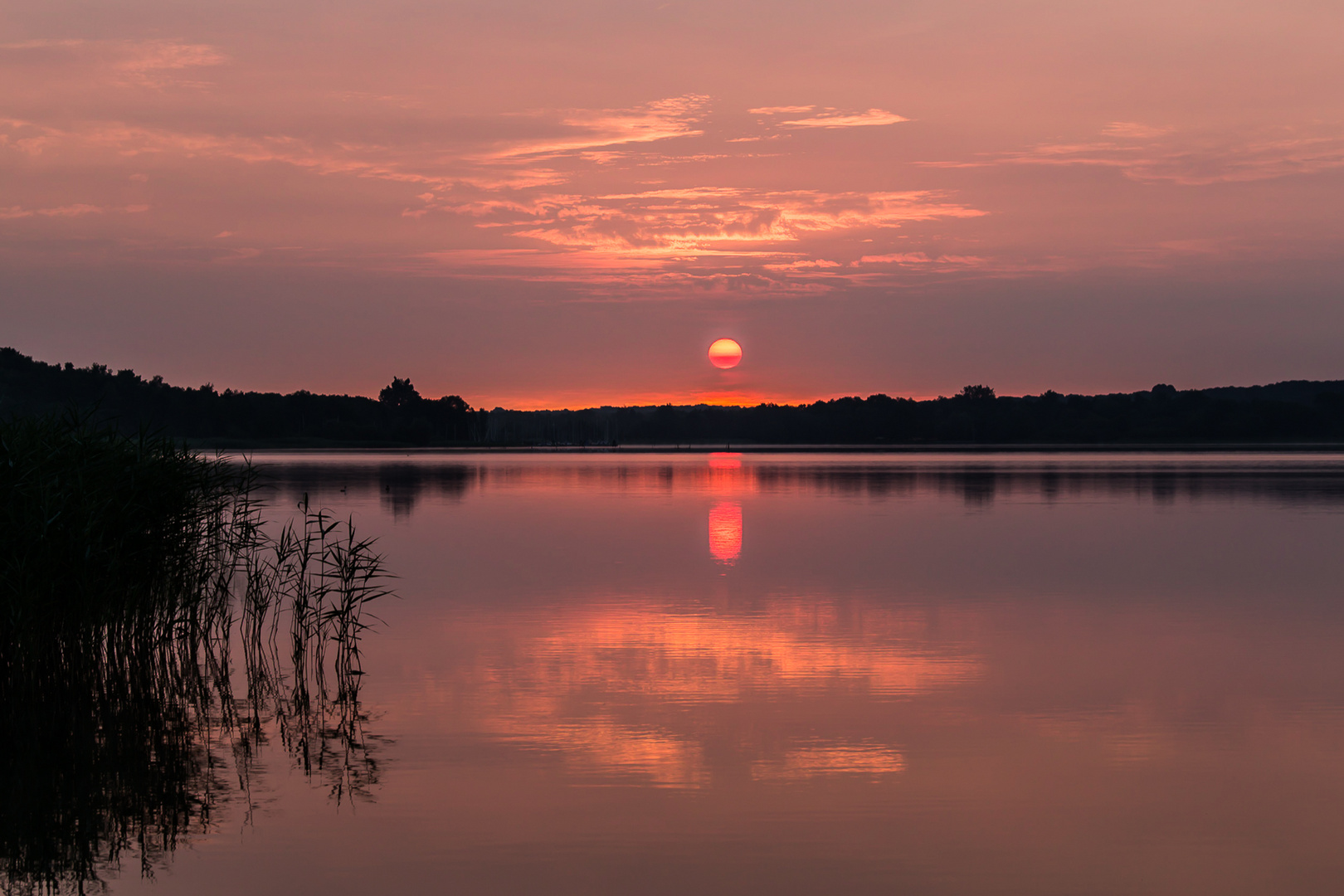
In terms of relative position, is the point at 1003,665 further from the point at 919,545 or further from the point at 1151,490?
the point at 1151,490

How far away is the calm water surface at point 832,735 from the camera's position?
855cm

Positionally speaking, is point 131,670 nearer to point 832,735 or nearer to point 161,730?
point 161,730

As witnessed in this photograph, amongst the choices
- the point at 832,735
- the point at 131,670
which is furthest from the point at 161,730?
the point at 832,735

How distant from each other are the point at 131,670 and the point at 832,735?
8.89 metres

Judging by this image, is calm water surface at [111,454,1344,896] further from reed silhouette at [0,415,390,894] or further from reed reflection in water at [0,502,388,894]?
reed silhouette at [0,415,390,894]

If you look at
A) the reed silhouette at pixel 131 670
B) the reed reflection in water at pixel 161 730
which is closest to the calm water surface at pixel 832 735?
the reed reflection in water at pixel 161 730

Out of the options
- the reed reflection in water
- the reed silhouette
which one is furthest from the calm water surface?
the reed silhouette

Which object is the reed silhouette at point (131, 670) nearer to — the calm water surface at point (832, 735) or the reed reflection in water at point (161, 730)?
the reed reflection in water at point (161, 730)

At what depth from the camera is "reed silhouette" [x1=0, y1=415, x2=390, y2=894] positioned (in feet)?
32.0

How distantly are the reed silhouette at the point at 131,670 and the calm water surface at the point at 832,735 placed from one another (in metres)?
0.48

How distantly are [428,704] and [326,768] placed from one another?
8.42 ft

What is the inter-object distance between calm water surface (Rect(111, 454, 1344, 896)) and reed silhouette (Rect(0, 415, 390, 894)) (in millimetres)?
482

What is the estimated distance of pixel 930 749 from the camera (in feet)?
37.4

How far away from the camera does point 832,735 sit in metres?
11.9
